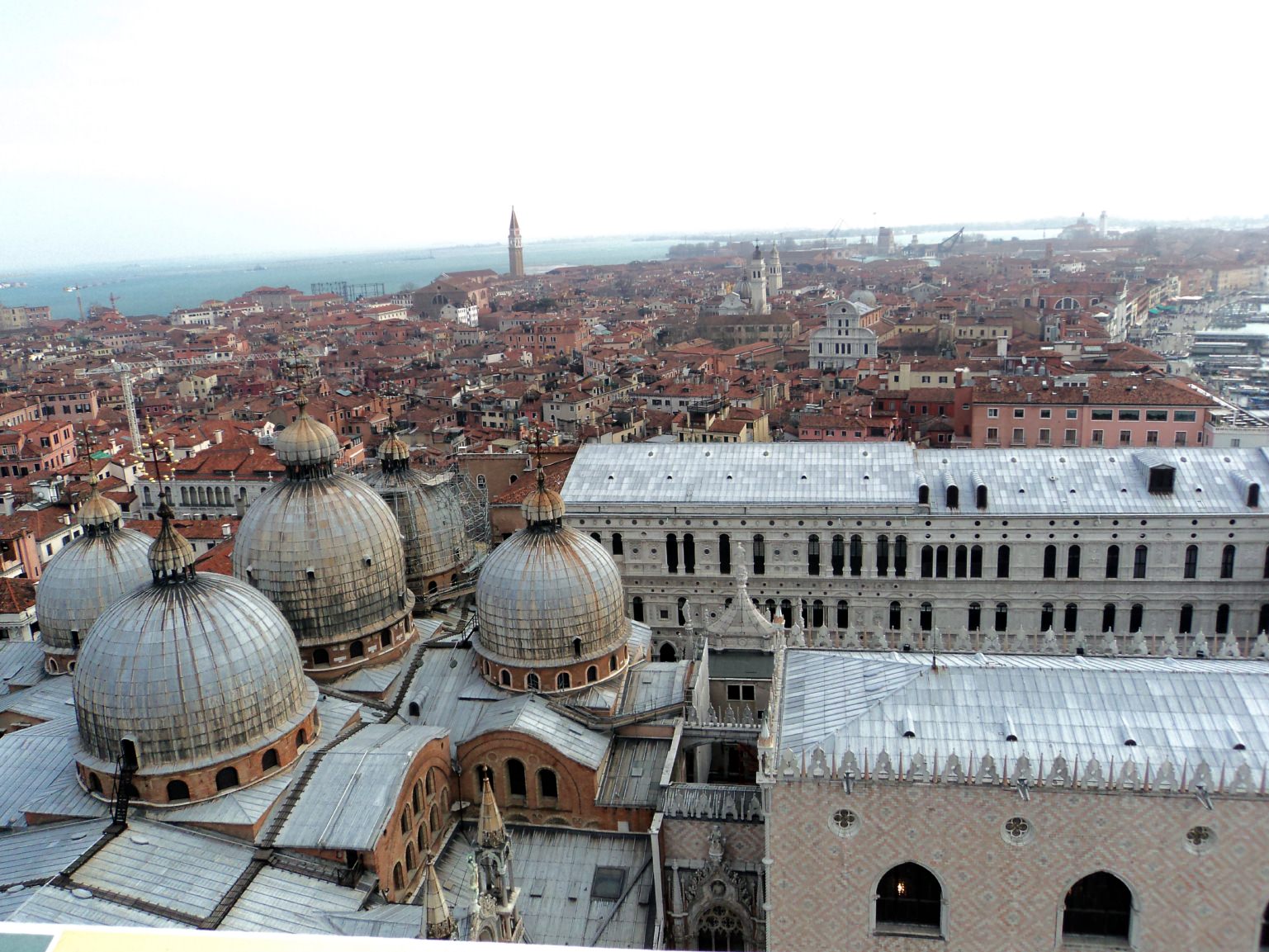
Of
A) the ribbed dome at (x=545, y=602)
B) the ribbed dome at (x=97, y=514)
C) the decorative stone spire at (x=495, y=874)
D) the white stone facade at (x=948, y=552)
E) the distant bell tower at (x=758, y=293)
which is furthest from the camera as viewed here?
the distant bell tower at (x=758, y=293)

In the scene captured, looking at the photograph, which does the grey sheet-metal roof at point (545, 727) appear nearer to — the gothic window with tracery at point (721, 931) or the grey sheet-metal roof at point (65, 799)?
the gothic window with tracery at point (721, 931)

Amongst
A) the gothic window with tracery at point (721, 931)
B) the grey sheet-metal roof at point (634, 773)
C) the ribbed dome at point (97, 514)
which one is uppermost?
the ribbed dome at point (97, 514)

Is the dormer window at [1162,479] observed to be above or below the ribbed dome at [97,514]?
below

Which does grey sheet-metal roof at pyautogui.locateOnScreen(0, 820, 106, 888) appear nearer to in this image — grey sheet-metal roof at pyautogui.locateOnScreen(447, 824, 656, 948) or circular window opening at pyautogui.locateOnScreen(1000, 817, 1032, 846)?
grey sheet-metal roof at pyautogui.locateOnScreen(447, 824, 656, 948)

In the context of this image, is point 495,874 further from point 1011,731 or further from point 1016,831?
point 1011,731

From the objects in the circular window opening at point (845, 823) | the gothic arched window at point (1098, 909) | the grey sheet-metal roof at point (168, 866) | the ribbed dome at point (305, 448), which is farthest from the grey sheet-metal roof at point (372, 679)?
the gothic arched window at point (1098, 909)

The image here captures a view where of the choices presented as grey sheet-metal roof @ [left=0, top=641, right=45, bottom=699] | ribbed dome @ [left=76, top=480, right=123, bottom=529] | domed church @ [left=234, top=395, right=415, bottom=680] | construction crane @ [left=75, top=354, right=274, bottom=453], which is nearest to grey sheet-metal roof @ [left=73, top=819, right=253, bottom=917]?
domed church @ [left=234, top=395, right=415, bottom=680]
